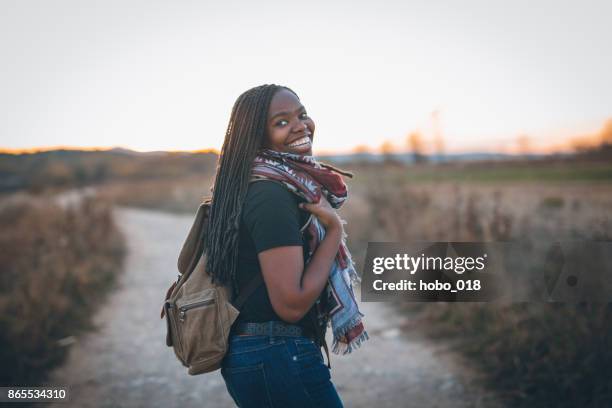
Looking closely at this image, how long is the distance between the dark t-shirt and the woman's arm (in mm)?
34

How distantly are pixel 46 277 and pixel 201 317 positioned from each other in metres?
5.28

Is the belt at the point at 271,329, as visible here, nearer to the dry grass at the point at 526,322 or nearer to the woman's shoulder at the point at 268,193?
the woman's shoulder at the point at 268,193

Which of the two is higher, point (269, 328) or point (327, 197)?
point (327, 197)

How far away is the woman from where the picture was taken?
5.02ft

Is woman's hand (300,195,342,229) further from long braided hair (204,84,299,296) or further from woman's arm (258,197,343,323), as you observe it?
long braided hair (204,84,299,296)

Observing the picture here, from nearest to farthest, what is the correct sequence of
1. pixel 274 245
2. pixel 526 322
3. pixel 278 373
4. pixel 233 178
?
pixel 274 245, pixel 278 373, pixel 233 178, pixel 526 322

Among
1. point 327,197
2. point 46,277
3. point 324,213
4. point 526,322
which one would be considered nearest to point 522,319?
point 526,322

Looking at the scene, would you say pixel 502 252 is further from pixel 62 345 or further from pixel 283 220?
pixel 62 345

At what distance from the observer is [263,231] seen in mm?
1502

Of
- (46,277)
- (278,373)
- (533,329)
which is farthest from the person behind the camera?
(46,277)

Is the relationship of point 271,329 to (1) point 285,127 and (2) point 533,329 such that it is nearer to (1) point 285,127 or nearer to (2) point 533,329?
(1) point 285,127

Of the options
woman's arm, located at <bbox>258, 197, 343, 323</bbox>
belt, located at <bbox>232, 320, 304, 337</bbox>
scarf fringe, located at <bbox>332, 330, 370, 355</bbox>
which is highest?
woman's arm, located at <bbox>258, 197, 343, 323</bbox>

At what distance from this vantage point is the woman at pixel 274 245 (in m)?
1.53

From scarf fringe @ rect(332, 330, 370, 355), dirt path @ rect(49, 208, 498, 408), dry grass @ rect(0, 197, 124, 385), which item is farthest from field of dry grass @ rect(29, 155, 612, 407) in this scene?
dry grass @ rect(0, 197, 124, 385)
